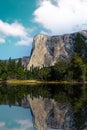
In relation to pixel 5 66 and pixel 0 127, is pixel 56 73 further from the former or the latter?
pixel 0 127

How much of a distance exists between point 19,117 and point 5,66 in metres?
129

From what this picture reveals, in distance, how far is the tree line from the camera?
12550 cm

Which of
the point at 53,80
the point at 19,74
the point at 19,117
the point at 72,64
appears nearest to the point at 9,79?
the point at 19,74

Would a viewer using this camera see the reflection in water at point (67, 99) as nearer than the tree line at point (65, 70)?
Yes

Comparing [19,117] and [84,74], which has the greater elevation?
[84,74]

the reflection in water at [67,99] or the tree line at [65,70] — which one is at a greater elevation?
the tree line at [65,70]

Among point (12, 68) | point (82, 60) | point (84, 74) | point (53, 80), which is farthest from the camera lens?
point (12, 68)

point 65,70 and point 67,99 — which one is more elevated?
point 65,70

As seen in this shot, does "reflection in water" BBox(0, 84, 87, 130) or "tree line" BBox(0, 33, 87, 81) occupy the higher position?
"tree line" BBox(0, 33, 87, 81)

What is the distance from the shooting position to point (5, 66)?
152750 millimetres

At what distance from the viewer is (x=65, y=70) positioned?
5300 inches

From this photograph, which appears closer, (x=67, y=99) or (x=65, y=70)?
(x=67, y=99)

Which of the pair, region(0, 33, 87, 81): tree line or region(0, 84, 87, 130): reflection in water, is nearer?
region(0, 84, 87, 130): reflection in water

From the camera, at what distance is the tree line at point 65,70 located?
126 metres
